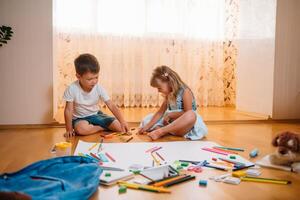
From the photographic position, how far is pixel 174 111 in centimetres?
195

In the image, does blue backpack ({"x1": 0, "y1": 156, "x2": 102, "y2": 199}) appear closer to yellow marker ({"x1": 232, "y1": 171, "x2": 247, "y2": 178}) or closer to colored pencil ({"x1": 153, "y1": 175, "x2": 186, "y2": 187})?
colored pencil ({"x1": 153, "y1": 175, "x2": 186, "y2": 187})

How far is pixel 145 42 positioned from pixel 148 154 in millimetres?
1981

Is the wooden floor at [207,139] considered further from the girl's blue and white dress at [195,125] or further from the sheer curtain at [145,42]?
the sheer curtain at [145,42]

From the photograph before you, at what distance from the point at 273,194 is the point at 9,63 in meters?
1.91

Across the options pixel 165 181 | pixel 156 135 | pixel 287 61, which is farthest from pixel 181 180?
pixel 287 61

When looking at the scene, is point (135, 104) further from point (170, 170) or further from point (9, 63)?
point (170, 170)

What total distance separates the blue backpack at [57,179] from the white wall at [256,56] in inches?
78.8

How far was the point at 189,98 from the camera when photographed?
1.89m

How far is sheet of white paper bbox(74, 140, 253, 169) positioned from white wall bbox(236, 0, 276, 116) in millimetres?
1257

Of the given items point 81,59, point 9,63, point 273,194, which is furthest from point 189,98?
point 9,63

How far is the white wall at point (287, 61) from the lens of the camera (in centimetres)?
259

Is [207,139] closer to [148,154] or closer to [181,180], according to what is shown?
[148,154]

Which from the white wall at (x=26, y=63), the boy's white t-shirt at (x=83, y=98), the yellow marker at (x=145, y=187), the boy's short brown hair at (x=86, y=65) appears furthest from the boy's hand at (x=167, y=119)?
the yellow marker at (x=145, y=187)

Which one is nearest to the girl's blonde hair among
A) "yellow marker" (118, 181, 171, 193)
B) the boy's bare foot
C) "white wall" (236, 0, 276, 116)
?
the boy's bare foot
